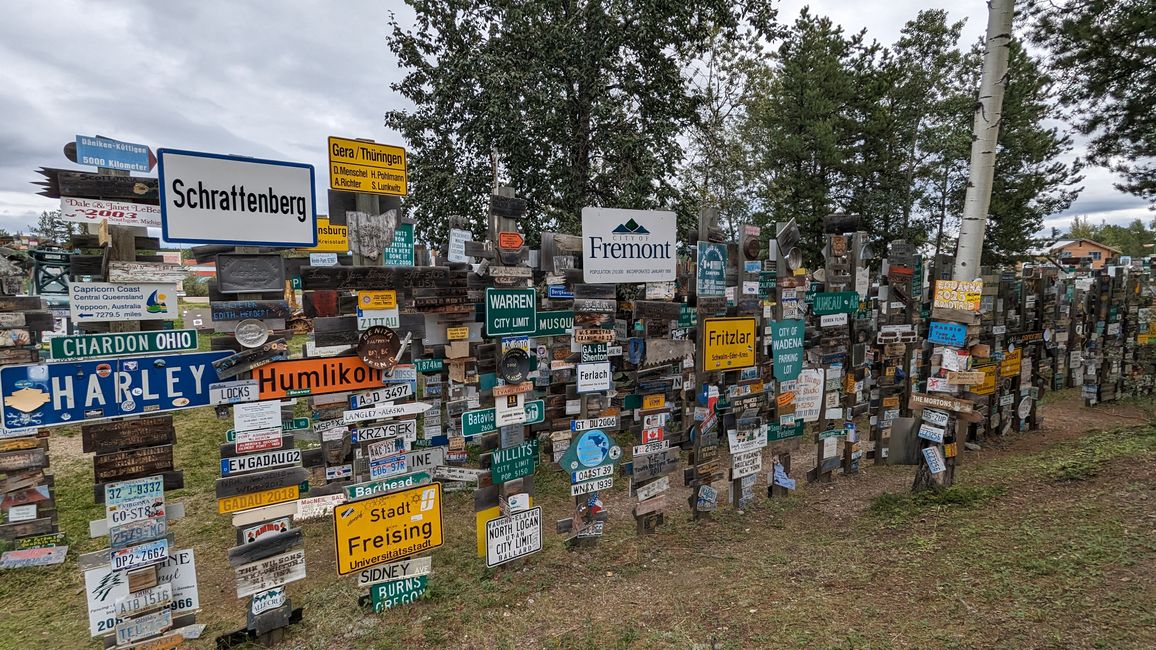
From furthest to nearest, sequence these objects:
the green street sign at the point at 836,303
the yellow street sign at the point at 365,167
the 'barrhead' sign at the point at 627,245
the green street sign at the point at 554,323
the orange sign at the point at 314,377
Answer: the green street sign at the point at 836,303, the green street sign at the point at 554,323, the 'barrhead' sign at the point at 627,245, the yellow street sign at the point at 365,167, the orange sign at the point at 314,377

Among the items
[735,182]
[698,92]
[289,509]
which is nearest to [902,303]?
[289,509]

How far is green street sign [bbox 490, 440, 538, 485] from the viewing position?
5184 mm

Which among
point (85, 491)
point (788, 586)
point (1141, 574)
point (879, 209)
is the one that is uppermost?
point (879, 209)

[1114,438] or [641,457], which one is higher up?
[641,457]

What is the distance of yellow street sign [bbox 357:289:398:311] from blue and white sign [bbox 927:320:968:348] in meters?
6.04

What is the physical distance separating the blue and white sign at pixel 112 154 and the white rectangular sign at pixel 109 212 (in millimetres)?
261

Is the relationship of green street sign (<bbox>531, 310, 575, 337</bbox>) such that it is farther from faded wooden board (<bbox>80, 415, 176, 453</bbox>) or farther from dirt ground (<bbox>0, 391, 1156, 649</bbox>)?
faded wooden board (<bbox>80, 415, 176, 453</bbox>)

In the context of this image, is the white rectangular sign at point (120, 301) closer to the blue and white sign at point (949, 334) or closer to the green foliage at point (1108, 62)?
the blue and white sign at point (949, 334)

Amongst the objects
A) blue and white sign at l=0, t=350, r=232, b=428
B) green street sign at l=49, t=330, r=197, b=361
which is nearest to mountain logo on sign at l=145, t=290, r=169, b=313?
green street sign at l=49, t=330, r=197, b=361

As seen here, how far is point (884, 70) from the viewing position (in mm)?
23844

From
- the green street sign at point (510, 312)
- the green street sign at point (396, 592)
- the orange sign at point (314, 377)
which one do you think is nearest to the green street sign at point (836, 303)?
the green street sign at point (510, 312)

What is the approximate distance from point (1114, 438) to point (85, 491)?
15.7 meters

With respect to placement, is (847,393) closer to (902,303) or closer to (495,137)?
(902,303)

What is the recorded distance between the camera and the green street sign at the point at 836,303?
693cm
